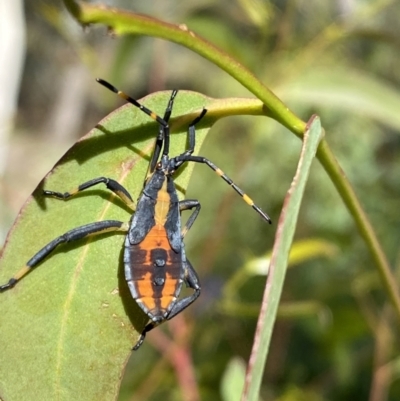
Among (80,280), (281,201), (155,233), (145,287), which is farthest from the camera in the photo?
(281,201)

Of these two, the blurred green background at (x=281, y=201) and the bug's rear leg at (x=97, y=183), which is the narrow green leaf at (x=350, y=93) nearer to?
the blurred green background at (x=281, y=201)

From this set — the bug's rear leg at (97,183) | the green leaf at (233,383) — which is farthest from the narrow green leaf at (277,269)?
the green leaf at (233,383)

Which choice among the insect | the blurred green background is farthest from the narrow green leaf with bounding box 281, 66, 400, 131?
the insect

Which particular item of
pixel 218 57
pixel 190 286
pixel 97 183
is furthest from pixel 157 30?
pixel 190 286

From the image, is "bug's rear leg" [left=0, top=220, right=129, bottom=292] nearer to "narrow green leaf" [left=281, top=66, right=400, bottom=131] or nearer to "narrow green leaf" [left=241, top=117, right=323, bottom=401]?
"narrow green leaf" [left=241, top=117, right=323, bottom=401]

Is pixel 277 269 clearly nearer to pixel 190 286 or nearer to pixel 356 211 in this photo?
pixel 356 211

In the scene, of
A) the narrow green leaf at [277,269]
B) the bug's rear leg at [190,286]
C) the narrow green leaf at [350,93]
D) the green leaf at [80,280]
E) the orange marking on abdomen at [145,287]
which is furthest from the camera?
the narrow green leaf at [350,93]
